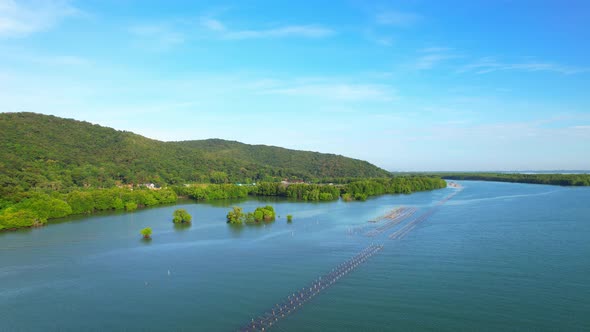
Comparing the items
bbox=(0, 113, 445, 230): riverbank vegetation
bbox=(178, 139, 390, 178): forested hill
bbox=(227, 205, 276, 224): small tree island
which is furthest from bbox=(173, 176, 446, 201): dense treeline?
bbox=(178, 139, 390, 178): forested hill

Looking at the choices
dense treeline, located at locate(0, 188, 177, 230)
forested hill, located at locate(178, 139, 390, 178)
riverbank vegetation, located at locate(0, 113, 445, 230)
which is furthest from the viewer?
forested hill, located at locate(178, 139, 390, 178)

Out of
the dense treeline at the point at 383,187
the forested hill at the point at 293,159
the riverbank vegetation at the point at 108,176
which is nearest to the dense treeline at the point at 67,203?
the riverbank vegetation at the point at 108,176

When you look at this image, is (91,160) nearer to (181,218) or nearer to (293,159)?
(181,218)

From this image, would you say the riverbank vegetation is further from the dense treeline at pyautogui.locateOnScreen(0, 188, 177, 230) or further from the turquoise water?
the turquoise water

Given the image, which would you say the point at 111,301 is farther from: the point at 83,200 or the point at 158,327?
the point at 83,200

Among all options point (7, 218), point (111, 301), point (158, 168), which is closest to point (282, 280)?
point (111, 301)

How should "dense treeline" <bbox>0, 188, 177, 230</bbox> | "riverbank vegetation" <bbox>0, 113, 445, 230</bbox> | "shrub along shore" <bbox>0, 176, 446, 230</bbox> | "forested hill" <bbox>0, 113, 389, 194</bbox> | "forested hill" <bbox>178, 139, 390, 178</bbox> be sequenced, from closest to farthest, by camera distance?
"dense treeline" <bbox>0, 188, 177, 230</bbox> → "shrub along shore" <bbox>0, 176, 446, 230</bbox> → "riverbank vegetation" <bbox>0, 113, 445, 230</bbox> → "forested hill" <bbox>0, 113, 389, 194</bbox> → "forested hill" <bbox>178, 139, 390, 178</bbox>

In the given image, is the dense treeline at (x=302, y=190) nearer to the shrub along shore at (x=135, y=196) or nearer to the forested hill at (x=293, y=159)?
the shrub along shore at (x=135, y=196)

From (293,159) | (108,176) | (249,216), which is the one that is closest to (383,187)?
(249,216)

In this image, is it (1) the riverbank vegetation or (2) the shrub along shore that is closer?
(2) the shrub along shore
